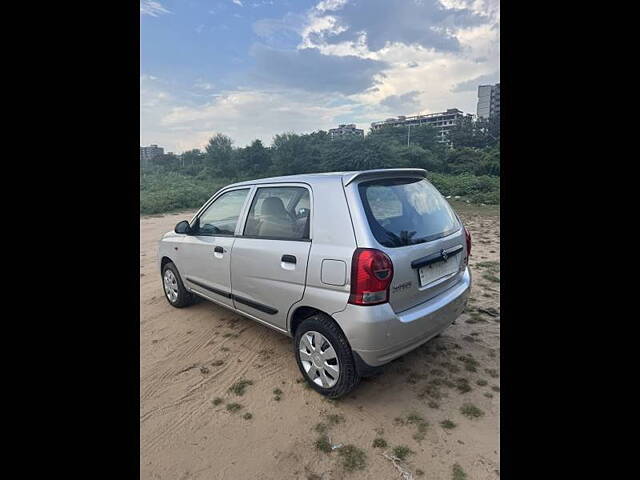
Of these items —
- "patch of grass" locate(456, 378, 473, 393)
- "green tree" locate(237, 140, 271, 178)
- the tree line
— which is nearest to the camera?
"patch of grass" locate(456, 378, 473, 393)

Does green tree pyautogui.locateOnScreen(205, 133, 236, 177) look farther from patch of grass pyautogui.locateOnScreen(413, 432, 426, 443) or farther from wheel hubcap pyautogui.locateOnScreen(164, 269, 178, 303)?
patch of grass pyautogui.locateOnScreen(413, 432, 426, 443)

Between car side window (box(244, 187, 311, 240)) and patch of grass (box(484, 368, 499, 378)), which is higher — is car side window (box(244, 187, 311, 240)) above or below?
above

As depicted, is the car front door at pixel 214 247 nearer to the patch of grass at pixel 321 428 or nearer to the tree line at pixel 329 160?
the patch of grass at pixel 321 428

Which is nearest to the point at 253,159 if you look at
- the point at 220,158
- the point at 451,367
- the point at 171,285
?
the point at 220,158

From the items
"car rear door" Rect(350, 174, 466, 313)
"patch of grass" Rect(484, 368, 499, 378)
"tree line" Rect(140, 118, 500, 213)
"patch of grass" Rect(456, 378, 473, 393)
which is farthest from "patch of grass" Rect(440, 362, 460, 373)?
"tree line" Rect(140, 118, 500, 213)

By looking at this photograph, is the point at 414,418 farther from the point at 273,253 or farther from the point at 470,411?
the point at 273,253

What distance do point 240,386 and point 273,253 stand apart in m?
1.09

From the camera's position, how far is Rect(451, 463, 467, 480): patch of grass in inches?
71.0

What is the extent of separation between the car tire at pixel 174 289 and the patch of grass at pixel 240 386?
5.55 feet

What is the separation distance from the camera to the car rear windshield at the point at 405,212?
7.42 ft

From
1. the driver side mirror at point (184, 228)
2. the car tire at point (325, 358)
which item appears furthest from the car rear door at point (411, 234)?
the driver side mirror at point (184, 228)

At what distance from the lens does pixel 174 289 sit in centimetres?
422
